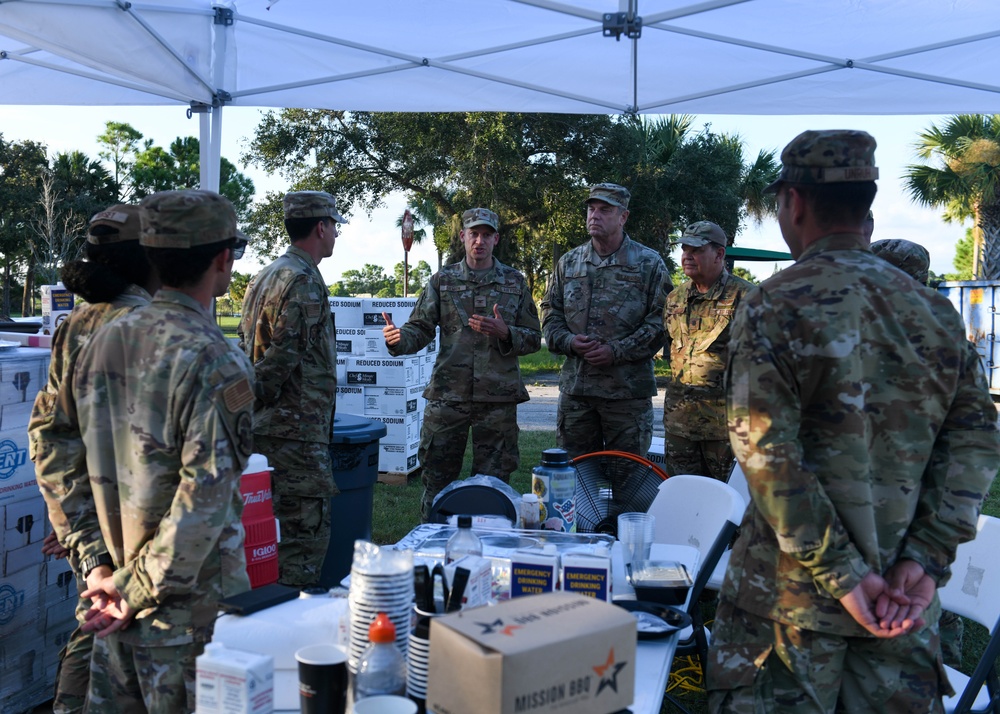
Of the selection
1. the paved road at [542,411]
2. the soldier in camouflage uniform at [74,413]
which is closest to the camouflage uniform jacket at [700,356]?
the soldier in camouflage uniform at [74,413]

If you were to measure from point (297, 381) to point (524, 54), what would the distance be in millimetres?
2565

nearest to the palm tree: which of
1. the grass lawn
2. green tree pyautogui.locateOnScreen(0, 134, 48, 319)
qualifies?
the grass lawn

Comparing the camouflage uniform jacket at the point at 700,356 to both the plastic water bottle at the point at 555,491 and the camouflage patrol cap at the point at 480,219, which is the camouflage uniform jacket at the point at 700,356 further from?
the plastic water bottle at the point at 555,491

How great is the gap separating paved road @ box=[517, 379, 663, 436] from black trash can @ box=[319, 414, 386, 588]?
488 cm

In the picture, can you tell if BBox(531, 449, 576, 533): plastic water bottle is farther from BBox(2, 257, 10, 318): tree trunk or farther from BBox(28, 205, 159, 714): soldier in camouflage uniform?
BBox(2, 257, 10, 318): tree trunk

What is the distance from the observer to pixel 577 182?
20078 millimetres

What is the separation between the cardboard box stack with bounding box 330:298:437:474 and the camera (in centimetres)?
719

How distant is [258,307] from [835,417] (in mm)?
3093

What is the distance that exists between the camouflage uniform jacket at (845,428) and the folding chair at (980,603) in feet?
3.03

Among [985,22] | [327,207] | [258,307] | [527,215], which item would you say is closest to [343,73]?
[327,207]

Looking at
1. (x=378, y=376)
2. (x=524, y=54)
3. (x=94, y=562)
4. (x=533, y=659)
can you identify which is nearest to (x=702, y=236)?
(x=524, y=54)

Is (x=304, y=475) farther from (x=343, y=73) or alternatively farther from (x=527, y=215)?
(x=527, y=215)

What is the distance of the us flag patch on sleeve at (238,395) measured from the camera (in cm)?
190

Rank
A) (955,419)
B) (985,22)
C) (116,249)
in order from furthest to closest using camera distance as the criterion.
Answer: (985,22), (116,249), (955,419)
